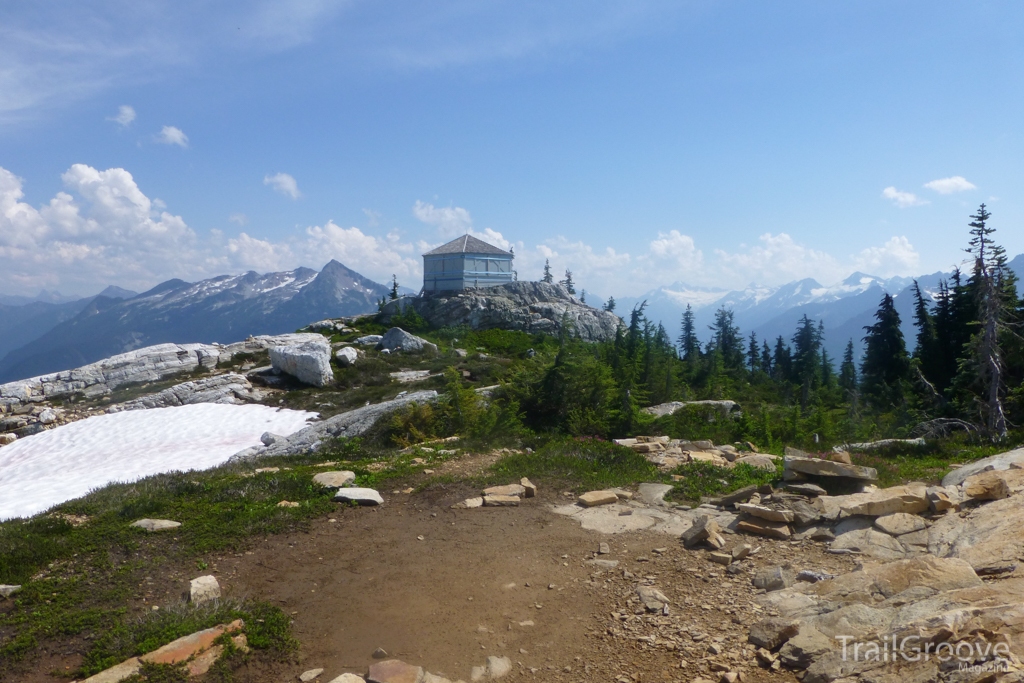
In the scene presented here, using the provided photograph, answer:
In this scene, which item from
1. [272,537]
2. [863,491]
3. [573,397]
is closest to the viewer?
[272,537]

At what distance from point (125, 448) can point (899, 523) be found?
2018 cm

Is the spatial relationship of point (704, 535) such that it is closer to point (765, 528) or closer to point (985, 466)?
point (765, 528)

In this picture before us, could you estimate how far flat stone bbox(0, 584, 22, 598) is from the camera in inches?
244

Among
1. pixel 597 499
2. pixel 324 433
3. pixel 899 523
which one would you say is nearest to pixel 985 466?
pixel 899 523

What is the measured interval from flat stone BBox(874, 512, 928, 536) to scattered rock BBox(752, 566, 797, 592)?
161 cm

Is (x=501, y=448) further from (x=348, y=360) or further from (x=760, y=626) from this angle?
(x=348, y=360)

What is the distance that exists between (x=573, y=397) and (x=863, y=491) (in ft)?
26.2

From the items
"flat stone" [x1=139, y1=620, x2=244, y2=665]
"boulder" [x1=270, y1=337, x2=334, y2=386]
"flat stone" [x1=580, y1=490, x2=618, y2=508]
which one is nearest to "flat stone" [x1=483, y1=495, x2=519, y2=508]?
"flat stone" [x1=580, y1=490, x2=618, y2=508]

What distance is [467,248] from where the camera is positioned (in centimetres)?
4800

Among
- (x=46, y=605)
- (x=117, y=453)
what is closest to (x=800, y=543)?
(x=46, y=605)

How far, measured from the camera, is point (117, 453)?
17484 millimetres

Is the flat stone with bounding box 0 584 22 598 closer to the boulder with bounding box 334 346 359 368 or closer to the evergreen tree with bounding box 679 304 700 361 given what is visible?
the boulder with bounding box 334 346 359 368

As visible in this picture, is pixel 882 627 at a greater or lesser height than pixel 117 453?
greater

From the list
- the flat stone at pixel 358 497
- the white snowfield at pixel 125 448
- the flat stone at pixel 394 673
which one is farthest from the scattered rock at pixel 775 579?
the white snowfield at pixel 125 448
